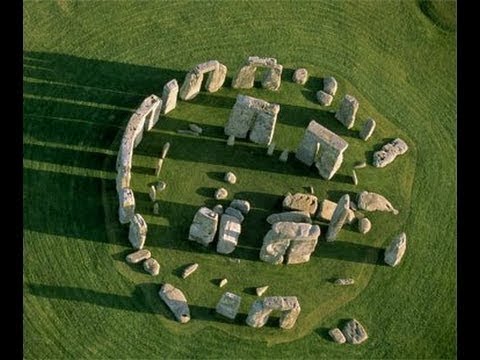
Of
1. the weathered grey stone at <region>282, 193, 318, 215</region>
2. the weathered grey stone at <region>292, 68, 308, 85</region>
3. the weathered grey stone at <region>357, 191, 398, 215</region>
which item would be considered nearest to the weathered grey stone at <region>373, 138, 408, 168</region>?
the weathered grey stone at <region>357, 191, 398, 215</region>

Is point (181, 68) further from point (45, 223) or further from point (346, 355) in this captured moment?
point (346, 355)

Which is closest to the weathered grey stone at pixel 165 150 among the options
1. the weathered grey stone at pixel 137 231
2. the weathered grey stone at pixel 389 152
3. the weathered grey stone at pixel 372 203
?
the weathered grey stone at pixel 137 231

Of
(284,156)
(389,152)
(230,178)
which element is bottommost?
(230,178)

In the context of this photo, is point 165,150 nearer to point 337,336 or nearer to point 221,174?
point 221,174

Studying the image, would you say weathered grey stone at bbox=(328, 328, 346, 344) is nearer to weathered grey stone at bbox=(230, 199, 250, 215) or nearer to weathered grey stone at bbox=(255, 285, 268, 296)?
weathered grey stone at bbox=(255, 285, 268, 296)

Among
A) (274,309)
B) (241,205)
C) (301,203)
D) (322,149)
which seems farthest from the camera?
(322,149)

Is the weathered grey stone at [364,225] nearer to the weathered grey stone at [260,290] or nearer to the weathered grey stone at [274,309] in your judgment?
the weathered grey stone at [274,309]

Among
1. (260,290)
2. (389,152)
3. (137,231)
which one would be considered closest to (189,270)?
(137,231)
